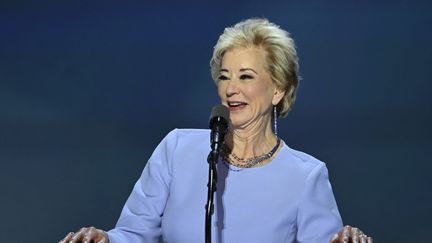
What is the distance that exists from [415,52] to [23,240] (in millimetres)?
1799

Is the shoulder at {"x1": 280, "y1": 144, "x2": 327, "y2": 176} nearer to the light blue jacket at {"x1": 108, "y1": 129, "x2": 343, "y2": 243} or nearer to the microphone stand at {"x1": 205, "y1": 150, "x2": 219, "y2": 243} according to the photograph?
the light blue jacket at {"x1": 108, "y1": 129, "x2": 343, "y2": 243}

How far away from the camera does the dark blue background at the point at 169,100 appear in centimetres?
289

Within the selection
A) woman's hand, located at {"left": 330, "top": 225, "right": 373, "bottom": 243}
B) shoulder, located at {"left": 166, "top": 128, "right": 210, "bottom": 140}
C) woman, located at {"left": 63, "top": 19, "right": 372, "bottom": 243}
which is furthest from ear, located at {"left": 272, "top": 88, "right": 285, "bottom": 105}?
woman's hand, located at {"left": 330, "top": 225, "right": 373, "bottom": 243}

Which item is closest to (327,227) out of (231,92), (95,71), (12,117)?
(231,92)

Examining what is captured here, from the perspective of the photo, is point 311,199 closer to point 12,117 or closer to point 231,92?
point 231,92

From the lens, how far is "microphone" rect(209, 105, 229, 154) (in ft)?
5.54

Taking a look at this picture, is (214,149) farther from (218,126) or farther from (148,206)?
(148,206)

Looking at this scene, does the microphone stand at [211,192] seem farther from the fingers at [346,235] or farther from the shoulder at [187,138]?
the shoulder at [187,138]

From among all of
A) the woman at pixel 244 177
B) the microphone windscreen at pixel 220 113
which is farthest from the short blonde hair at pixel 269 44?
the microphone windscreen at pixel 220 113

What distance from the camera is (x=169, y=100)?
294 cm

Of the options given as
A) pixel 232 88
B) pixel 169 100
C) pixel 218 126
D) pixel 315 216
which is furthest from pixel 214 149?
pixel 169 100

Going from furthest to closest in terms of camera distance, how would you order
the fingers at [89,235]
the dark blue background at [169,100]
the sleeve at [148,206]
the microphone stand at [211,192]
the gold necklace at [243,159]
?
the dark blue background at [169,100] < the gold necklace at [243,159] < the sleeve at [148,206] < the fingers at [89,235] < the microphone stand at [211,192]

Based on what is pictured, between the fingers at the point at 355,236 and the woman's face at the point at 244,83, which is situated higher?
the woman's face at the point at 244,83

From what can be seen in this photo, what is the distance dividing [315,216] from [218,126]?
0.60 m
